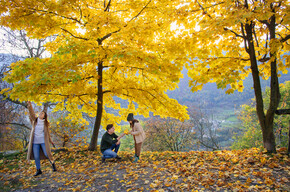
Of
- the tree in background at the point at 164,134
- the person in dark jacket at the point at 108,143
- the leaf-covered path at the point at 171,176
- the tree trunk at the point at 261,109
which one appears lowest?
the tree in background at the point at 164,134

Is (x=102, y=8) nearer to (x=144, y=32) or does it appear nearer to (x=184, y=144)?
(x=144, y=32)

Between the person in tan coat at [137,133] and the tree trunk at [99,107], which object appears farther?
the tree trunk at [99,107]

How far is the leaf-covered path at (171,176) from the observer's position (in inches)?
133

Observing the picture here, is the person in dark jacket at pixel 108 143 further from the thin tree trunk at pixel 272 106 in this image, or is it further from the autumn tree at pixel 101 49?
the thin tree trunk at pixel 272 106

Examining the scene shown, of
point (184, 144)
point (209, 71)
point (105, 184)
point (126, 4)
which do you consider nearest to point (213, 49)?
point (209, 71)

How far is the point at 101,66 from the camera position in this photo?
6.98 meters

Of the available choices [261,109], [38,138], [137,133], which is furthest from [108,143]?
[261,109]

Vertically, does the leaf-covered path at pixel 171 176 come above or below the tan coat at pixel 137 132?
below

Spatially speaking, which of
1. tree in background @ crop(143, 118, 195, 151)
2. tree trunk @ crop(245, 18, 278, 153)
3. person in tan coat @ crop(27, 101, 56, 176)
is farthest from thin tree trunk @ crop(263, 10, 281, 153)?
tree in background @ crop(143, 118, 195, 151)

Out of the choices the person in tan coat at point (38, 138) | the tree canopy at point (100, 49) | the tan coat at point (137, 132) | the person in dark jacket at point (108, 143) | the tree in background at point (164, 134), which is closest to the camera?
the tree canopy at point (100, 49)

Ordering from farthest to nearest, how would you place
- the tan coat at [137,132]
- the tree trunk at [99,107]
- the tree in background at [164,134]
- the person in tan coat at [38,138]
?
the tree in background at [164,134]
the tree trunk at [99,107]
the tan coat at [137,132]
the person in tan coat at [38,138]

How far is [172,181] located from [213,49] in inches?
149

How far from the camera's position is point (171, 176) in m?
4.01

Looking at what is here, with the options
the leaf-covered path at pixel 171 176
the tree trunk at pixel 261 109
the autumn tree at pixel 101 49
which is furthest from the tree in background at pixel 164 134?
the tree trunk at pixel 261 109
